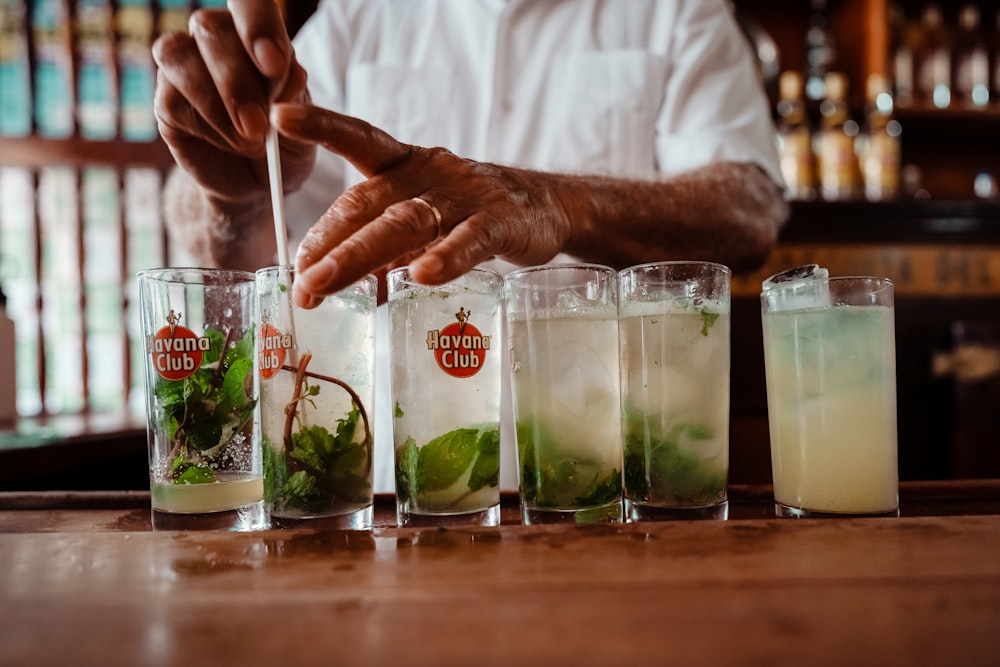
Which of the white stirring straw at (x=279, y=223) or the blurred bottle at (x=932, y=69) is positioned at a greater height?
the blurred bottle at (x=932, y=69)

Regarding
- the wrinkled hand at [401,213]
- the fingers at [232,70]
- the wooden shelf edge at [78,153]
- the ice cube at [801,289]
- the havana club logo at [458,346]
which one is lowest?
the havana club logo at [458,346]

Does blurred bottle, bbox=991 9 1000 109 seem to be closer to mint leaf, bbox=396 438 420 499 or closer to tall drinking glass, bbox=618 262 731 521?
tall drinking glass, bbox=618 262 731 521

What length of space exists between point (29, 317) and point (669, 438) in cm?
398

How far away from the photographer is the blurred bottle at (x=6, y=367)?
224 cm

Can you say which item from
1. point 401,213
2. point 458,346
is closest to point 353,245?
point 401,213

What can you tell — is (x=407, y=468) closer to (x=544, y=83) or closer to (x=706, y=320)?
(x=706, y=320)

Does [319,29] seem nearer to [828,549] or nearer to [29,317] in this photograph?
[828,549]

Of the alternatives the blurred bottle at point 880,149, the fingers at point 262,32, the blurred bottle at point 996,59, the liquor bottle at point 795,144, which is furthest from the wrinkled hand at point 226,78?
the blurred bottle at point 996,59

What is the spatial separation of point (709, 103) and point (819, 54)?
2063 mm

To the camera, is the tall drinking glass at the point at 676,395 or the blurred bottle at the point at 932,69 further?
the blurred bottle at the point at 932,69

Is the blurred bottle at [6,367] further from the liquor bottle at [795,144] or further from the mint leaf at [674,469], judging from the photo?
the liquor bottle at [795,144]

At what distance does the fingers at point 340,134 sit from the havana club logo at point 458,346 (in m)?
0.20

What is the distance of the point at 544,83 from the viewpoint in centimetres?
188

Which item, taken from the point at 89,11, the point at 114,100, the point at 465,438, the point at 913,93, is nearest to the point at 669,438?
the point at 465,438
